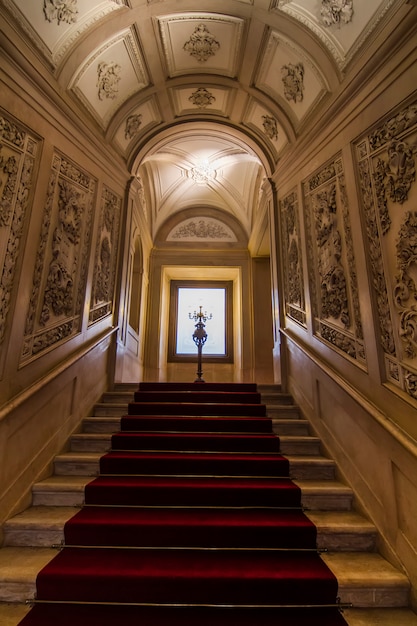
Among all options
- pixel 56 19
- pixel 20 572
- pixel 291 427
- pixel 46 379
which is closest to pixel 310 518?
pixel 291 427

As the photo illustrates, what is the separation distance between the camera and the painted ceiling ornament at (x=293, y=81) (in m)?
3.23

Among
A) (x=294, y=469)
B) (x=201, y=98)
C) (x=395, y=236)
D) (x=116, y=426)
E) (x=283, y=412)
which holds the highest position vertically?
(x=201, y=98)

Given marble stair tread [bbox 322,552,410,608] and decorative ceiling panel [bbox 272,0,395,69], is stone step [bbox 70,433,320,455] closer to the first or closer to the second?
marble stair tread [bbox 322,552,410,608]

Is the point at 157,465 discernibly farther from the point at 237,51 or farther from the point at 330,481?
the point at 237,51

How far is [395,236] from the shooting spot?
2.03 meters

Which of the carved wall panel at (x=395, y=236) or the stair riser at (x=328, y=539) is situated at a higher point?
the carved wall panel at (x=395, y=236)

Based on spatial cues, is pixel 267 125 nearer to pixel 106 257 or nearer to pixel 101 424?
pixel 106 257

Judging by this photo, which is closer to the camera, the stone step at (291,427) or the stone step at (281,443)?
the stone step at (281,443)

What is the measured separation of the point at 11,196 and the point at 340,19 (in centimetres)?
290

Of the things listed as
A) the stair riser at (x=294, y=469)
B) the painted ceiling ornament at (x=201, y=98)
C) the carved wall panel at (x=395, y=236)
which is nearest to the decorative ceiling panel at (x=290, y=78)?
the painted ceiling ornament at (x=201, y=98)

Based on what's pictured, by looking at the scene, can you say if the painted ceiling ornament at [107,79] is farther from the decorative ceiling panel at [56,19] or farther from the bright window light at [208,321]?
the bright window light at [208,321]

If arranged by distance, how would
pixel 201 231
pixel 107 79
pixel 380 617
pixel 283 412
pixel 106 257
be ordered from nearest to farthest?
pixel 380 617, pixel 283 412, pixel 107 79, pixel 106 257, pixel 201 231

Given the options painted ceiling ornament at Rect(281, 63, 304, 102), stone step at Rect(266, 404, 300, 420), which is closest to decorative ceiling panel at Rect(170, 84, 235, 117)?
painted ceiling ornament at Rect(281, 63, 304, 102)

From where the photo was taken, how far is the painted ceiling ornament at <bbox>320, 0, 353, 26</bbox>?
8.18 feet
